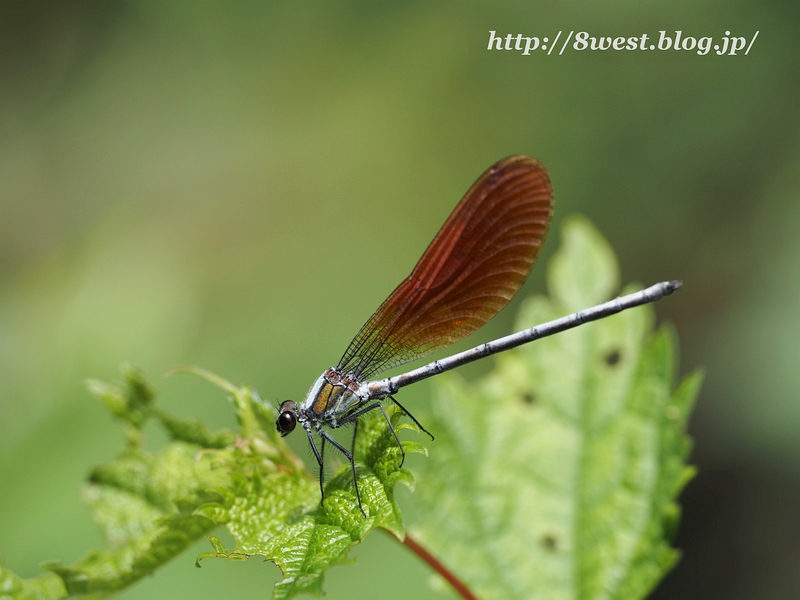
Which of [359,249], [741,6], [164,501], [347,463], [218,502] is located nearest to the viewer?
[218,502]

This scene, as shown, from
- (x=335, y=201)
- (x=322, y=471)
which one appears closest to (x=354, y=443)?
(x=322, y=471)

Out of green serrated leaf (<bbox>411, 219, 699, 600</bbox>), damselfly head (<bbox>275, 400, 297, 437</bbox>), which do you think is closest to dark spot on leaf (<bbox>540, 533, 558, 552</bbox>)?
green serrated leaf (<bbox>411, 219, 699, 600</bbox>)

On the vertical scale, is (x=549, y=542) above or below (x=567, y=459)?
below

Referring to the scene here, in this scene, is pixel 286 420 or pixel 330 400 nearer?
pixel 286 420

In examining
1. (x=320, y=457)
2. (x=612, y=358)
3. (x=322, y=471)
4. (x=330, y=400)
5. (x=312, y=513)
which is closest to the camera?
(x=312, y=513)

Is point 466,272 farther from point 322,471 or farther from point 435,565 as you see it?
point 435,565

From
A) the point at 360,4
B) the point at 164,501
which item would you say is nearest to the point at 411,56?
the point at 360,4

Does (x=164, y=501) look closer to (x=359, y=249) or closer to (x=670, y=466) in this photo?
(x=670, y=466)
